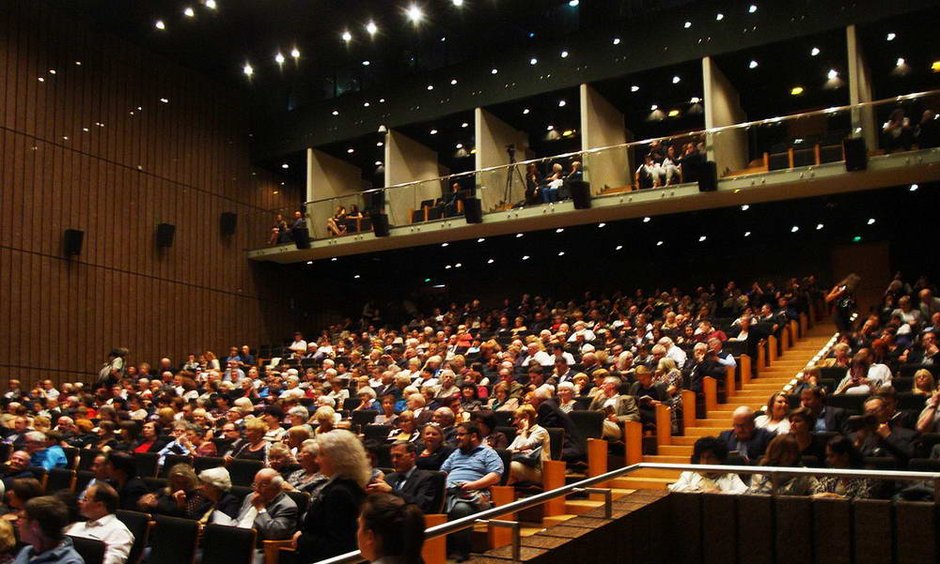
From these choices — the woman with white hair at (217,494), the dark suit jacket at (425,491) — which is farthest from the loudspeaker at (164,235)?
the dark suit jacket at (425,491)

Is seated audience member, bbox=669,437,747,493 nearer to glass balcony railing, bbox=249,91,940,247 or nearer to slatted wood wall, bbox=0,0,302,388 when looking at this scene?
glass balcony railing, bbox=249,91,940,247

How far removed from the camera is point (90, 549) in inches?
143

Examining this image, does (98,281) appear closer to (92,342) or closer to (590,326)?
(92,342)

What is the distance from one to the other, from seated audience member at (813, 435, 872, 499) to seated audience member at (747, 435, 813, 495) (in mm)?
61

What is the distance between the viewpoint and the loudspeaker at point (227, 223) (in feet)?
50.1

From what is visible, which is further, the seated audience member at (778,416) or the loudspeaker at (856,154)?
the loudspeaker at (856,154)

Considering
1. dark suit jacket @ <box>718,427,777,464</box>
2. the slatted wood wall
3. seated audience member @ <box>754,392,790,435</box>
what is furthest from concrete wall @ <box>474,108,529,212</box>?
dark suit jacket @ <box>718,427,777,464</box>

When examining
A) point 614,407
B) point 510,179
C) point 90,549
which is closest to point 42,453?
point 90,549

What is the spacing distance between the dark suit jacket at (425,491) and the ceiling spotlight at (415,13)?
10.3 meters

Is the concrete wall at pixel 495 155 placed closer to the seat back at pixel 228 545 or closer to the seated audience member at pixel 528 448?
the seated audience member at pixel 528 448

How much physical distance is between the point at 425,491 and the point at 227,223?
469 inches

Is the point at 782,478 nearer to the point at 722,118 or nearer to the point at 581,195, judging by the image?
the point at 581,195

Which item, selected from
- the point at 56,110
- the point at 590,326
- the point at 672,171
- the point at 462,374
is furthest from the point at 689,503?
the point at 56,110

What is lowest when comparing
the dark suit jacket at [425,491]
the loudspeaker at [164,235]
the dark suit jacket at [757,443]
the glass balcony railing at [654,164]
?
the dark suit jacket at [425,491]
